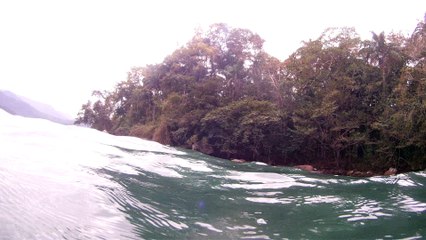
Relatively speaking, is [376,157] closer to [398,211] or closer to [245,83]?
[245,83]

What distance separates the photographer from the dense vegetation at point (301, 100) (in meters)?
17.5

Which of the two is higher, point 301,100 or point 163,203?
point 301,100

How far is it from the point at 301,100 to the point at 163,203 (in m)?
18.2

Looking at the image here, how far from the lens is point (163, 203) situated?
3.82 m

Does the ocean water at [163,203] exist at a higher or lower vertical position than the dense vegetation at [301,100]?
lower

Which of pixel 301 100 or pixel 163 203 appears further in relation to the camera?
pixel 301 100

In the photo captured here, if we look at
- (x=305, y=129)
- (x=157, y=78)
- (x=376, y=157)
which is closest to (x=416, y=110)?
(x=376, y=157)

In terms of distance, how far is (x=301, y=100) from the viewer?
20.6 metres

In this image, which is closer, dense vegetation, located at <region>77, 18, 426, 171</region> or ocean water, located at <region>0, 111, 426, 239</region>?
ocean water, located at <region>0, 111, 426, 239</region>

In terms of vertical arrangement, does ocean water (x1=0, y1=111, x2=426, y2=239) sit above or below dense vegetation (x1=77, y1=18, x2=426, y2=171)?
below

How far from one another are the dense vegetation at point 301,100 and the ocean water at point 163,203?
13.0 metres

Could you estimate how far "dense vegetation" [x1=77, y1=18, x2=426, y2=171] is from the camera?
1753cm

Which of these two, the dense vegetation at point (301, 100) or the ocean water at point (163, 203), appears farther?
the dense vegetation at point (301, 100)

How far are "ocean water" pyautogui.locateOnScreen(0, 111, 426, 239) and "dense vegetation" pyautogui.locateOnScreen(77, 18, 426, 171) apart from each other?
13.0m
